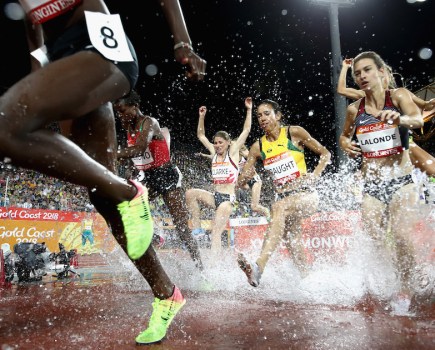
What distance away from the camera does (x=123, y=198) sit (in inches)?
71.0

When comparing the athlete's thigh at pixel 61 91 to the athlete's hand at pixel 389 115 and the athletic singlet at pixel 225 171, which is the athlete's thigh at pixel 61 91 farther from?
the athletic singlet at pixel 225 171

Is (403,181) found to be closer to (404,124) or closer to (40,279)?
(404,124)

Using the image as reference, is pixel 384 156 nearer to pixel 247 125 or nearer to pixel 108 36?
pixel 108 36

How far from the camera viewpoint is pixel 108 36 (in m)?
1.76

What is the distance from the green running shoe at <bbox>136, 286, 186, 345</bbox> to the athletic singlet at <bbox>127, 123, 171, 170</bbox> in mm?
2969

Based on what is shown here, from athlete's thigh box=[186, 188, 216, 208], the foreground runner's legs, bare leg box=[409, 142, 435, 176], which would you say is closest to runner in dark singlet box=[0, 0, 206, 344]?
the foreground runner's legs

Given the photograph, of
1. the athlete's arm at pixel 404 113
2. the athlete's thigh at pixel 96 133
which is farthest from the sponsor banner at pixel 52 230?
the athlete's arm at pixel 404 113

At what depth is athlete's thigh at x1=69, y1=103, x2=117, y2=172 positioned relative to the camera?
6.82 feet

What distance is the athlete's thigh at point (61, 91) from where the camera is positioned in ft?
4.88

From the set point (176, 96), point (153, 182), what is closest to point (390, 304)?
point (153, 182)

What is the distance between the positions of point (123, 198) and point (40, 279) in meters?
4.72

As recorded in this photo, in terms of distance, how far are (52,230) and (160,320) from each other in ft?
23.4

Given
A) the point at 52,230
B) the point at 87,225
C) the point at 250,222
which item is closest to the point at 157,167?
the point at 52,230

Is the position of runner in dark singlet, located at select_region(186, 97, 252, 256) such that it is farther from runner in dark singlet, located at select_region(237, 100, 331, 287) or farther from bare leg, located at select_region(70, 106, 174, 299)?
bare leg, located at select_region(70, 106, 174, 299)
